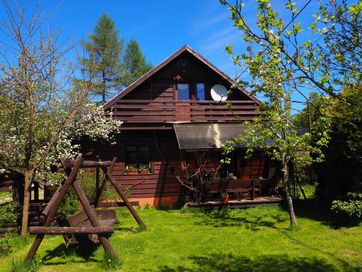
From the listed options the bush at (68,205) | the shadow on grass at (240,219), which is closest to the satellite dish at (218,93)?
the shadow on grass at (240,219)

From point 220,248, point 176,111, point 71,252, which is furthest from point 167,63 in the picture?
point 71,252

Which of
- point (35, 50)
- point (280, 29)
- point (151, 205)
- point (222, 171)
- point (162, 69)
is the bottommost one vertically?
point (151, 205)

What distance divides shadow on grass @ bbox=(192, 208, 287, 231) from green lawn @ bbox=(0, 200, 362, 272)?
3cm

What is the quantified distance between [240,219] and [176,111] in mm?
6245

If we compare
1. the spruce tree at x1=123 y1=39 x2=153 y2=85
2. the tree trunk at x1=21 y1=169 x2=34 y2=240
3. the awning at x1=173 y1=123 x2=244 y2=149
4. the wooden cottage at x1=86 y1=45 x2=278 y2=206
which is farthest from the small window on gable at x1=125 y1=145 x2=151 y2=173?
the spruce tree at x1=123 y1=39 x2=153 y2=85

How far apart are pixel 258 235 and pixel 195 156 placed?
660 cm

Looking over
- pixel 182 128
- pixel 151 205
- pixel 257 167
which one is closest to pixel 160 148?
pixel 182 128

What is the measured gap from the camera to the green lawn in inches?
279

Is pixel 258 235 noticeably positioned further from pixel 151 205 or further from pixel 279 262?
pixel 151 205

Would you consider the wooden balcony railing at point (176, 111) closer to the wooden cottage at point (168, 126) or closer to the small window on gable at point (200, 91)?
the wooden cottage at point (168, 126)

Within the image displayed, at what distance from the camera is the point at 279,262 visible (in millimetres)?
7156

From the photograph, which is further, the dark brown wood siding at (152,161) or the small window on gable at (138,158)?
the small window on gable at (138,158)

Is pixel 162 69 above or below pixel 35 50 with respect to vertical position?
above

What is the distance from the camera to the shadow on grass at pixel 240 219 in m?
11.3
